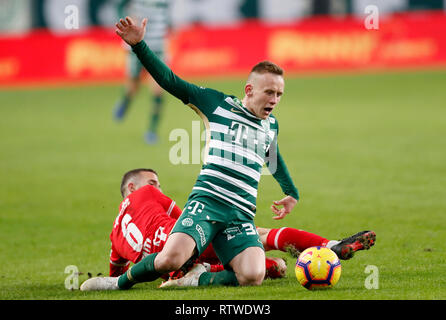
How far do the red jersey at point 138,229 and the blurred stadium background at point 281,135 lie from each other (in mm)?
275

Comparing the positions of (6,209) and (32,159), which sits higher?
(32,159)

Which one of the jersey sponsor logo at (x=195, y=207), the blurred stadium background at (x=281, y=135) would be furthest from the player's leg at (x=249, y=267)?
the jersey sponsor logo at (x=195, y=207)

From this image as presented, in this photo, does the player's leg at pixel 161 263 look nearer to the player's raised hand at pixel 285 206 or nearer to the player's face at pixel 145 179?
the player's raised hand at pixel 285 206

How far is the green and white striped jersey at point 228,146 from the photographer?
5383 mm

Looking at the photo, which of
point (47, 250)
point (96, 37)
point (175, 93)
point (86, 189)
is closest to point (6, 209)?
point (86, 189)

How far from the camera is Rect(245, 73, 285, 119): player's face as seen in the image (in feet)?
17.6

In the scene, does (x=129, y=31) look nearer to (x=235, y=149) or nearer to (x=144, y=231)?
(x=235, y=149)

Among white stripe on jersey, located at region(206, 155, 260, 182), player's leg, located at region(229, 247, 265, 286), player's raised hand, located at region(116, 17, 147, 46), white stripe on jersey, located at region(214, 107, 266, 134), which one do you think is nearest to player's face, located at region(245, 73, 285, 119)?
white stripe on jersey, located at region(214, 107, 266, 134)

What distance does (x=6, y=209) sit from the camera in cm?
849

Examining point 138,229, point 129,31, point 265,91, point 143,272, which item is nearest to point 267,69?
point 265,91

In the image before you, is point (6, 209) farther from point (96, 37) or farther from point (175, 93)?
point (96, 37)
